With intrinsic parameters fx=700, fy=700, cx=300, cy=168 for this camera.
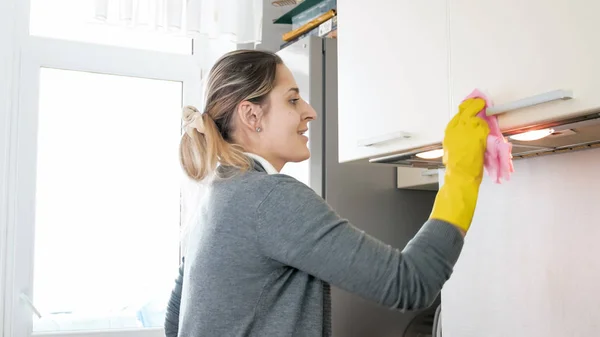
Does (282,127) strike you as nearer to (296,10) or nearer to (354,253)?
(354,253)

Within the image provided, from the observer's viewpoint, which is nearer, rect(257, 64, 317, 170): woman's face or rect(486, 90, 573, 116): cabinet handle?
rect(486, 90, 573, 116): cabinet handle

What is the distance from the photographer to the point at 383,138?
59.9 inches

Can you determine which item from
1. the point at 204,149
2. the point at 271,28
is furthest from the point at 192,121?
the point at 271,28

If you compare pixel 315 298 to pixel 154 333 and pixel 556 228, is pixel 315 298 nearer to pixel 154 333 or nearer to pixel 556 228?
pixel 556 228

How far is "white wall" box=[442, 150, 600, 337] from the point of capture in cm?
143

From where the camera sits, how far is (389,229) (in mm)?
2188

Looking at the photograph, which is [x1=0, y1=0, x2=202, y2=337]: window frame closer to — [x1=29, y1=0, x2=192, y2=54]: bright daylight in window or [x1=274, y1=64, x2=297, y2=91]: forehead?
[x1=29, y1=0, x2=192, y2=54]: bright daylight in window

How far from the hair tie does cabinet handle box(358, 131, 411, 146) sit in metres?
0.43

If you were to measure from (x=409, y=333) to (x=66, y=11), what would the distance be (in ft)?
5.13

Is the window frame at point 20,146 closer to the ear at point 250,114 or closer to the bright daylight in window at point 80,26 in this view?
the bright daylight in window at point 80,26

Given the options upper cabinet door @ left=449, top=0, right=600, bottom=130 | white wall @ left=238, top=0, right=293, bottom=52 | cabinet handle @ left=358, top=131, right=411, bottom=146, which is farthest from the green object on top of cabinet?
upper cabinet door @ left=449, top=0, right=600, bottom=130

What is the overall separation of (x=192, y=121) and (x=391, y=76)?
52cm

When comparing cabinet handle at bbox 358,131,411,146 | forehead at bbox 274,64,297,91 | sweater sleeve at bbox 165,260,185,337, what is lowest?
sweater sleeve at bbox 165,260,185,337

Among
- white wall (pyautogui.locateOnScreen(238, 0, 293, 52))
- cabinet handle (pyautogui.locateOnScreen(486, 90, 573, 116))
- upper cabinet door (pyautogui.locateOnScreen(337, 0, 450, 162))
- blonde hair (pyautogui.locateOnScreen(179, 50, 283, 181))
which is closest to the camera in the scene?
cabinet handle (pyautogui.locateOnScreen(486, 90, 573, 116))
